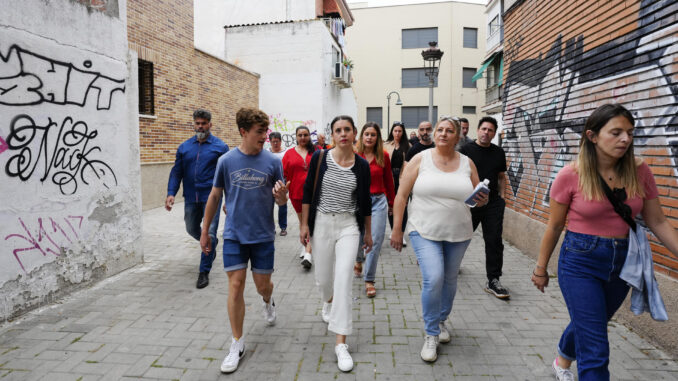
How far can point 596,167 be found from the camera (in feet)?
7.98

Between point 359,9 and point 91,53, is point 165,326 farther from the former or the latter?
point 359,9

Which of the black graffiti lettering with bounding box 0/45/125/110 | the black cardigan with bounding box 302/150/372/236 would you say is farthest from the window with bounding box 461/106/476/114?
the black cardigan with bounding box 302/150/372/236

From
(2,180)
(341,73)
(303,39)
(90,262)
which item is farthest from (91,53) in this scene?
(341,73)

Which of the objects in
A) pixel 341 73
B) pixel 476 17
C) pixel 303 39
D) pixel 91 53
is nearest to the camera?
pixel 91 53

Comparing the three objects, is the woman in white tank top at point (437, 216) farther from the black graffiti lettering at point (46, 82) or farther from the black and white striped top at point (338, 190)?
the black graffiti lettering at point (46, 82)

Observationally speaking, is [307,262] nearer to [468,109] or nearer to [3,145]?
[3,145]

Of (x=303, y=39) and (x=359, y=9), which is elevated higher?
(x=359, y=9)

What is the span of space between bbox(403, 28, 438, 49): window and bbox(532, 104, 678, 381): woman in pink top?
3794cm

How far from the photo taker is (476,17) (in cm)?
3684

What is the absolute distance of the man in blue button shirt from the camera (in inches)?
201

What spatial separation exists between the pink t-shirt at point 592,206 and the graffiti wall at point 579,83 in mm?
1452

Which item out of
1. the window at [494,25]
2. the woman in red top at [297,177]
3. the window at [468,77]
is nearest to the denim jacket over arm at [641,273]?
the woman in red top at [297,177]

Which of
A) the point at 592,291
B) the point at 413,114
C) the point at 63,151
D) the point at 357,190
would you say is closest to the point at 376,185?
the point at 357,190

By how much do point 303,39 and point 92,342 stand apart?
17.9 metres
